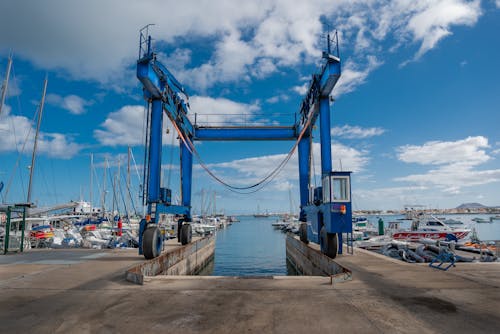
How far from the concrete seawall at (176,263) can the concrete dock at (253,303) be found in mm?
488

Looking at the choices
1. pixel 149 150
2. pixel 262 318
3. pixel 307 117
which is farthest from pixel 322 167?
pixel 262 318

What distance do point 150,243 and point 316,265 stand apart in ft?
28.7

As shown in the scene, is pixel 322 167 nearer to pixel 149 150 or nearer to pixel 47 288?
pixel 149 150

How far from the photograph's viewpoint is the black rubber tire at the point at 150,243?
14.8 m

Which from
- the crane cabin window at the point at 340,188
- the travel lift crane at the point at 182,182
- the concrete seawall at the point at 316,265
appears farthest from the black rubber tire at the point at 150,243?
the crane cabin window at the point at 340,188

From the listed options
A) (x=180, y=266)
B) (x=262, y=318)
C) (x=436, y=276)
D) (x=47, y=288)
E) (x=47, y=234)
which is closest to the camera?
(x=262, y=318)

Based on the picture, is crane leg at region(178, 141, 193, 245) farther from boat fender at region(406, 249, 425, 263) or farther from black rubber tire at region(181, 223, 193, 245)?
boat fender at region(406, 249, 425, 263)

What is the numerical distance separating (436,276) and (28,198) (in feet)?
89.8

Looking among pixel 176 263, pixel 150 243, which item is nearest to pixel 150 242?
pixel 150 243

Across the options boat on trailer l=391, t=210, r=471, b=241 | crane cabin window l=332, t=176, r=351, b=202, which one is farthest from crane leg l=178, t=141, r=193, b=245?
boat on trailer l=391, t=210, r=471, b=241

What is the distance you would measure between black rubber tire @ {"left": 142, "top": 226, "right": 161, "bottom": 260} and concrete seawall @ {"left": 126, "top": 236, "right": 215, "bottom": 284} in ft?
1.52

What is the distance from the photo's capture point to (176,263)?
17562mm

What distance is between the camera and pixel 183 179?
25.1 meters

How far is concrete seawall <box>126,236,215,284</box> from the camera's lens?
10666 millimetres
